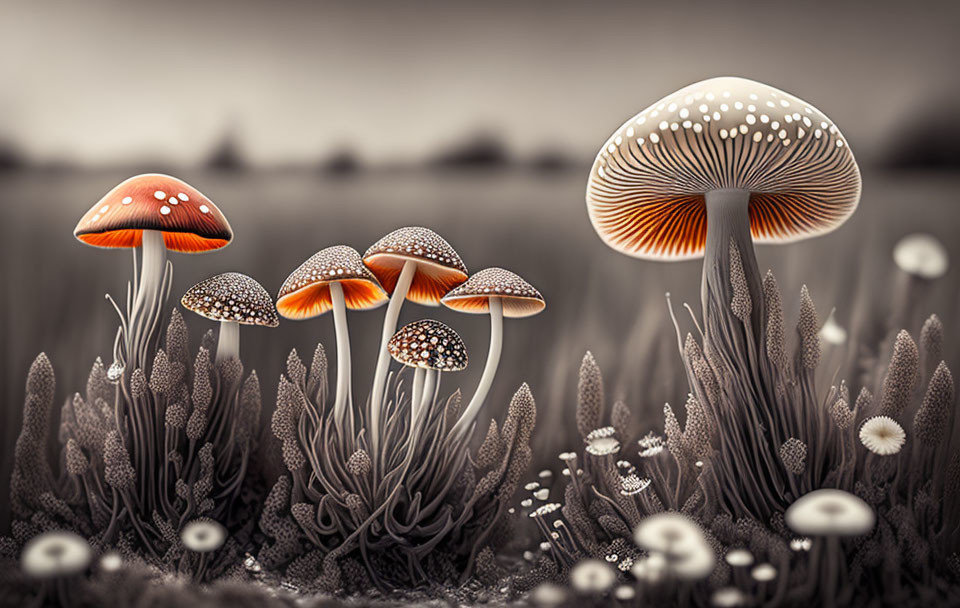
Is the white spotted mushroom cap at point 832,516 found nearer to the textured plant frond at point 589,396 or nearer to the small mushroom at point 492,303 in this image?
the textured plant frond at point 589,396

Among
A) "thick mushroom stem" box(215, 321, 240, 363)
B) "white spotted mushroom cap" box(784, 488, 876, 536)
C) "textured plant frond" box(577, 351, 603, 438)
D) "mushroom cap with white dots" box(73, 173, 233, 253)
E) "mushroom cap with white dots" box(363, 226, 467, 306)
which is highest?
"mushroom cap with white dots" box(73, 173, 233, 253)

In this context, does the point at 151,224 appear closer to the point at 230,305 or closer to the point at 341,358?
the point at 230,305

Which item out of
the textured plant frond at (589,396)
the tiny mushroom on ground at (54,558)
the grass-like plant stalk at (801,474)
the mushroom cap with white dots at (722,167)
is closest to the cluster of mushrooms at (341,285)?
the textured plant frond at (589,396)

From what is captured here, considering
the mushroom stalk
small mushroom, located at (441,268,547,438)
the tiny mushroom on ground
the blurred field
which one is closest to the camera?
the tiny mushroom on ground

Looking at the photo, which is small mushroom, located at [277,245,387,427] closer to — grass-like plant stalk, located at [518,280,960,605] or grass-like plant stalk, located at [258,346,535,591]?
grass-like plant stalk, located at [258,346,535,591]

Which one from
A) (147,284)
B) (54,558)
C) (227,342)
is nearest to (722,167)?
(227,342)

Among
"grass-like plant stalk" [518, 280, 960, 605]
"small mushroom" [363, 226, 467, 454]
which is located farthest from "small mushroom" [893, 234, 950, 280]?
"small mushroom" [363, 226, 467, 454]

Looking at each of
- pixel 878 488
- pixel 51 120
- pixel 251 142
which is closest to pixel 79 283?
pixel 51 120

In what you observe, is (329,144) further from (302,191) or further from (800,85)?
(800,85)
